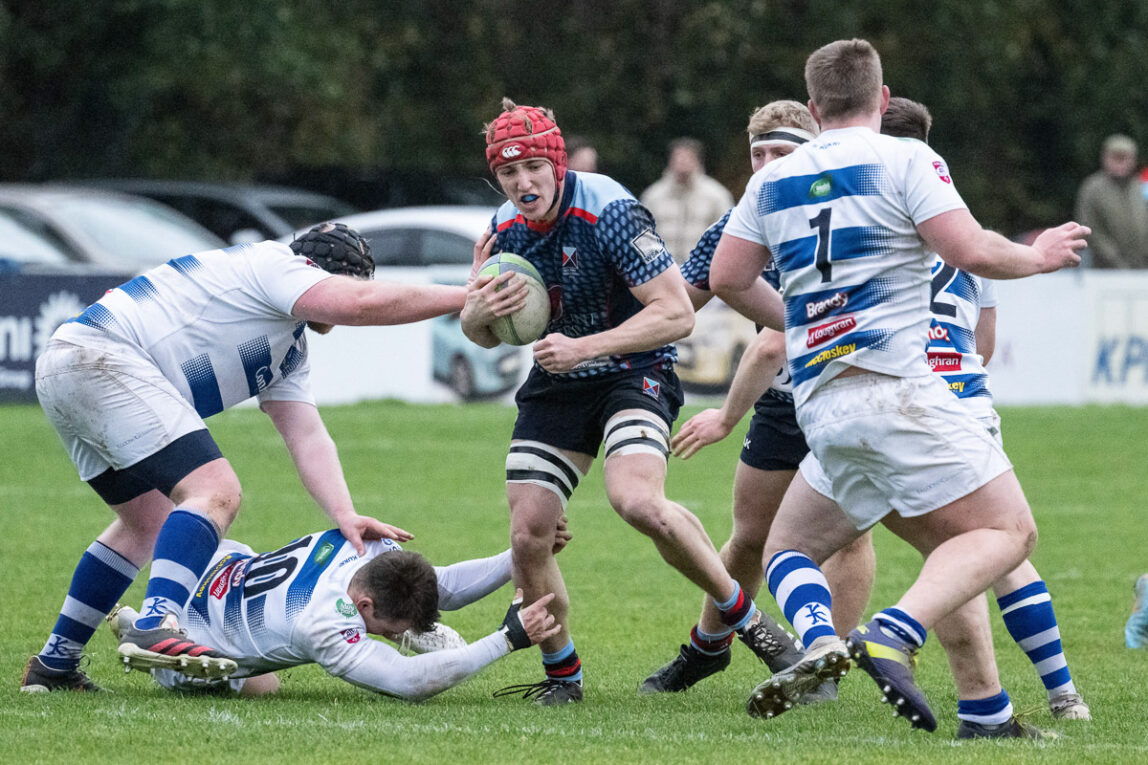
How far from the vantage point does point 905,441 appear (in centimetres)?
483

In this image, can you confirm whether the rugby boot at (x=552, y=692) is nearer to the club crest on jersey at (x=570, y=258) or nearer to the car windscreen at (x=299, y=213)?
the club crest on jersey at (x=570, y=258)

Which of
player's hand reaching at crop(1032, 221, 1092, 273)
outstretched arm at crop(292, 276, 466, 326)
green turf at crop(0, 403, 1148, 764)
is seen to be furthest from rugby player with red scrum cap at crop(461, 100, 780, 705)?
player's hand reaching at crop(1032, 221, 1092, 273)

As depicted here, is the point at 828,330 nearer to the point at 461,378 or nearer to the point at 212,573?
the point at 212,573

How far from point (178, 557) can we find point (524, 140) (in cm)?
177

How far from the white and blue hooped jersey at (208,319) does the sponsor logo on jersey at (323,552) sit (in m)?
0.62

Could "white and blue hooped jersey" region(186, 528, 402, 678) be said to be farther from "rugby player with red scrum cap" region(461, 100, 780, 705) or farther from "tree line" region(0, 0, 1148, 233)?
"tree line" region(0, 0, 1148, 233)

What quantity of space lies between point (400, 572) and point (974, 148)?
26.3 m

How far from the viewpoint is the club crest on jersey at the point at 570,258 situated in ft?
19.7

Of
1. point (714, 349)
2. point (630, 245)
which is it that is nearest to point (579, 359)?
point (630, 245)

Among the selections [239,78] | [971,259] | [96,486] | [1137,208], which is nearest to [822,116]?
[971,259]

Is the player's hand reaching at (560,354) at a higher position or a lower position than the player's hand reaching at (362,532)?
higher

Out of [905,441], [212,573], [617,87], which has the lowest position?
[212,573]

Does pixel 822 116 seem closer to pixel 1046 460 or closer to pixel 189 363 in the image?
pixel 189 363

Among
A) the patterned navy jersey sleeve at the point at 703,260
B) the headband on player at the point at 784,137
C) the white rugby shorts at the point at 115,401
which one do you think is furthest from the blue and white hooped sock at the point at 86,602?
the headband on player at the point at 784,137
